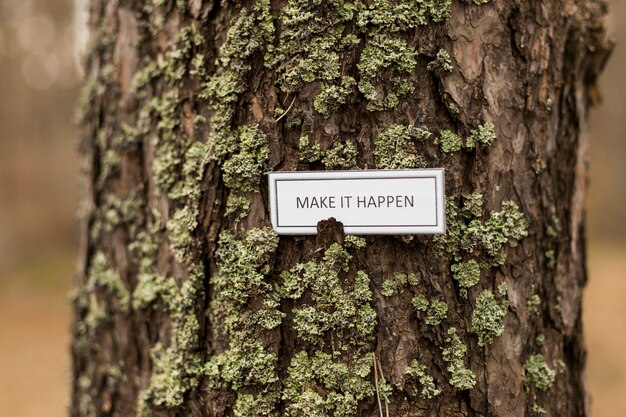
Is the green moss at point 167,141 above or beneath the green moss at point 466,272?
above

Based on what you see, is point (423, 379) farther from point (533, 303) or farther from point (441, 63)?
point (441, 63)

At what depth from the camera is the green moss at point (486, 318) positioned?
1.07 m

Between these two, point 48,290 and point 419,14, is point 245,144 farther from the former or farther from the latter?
point 48,290

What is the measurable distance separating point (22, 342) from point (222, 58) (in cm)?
661

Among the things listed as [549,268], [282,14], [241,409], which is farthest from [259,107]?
[549,268]

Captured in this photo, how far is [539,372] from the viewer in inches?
45.2

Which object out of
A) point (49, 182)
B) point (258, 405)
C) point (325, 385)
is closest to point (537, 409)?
point (325, 385)

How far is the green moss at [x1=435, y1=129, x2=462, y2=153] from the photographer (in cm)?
104

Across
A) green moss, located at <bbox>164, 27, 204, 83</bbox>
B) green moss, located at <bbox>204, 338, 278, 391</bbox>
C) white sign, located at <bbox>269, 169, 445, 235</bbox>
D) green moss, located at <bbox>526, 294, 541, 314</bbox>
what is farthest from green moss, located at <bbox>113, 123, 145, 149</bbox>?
green moss, located at <bbox>526, 294, 541, 314</bbox>

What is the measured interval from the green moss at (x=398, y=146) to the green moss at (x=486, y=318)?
0.96 ft

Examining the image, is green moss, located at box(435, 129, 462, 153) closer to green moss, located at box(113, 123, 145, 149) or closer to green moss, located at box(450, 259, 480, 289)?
green moss, located at box(450, 259, 480, 289)

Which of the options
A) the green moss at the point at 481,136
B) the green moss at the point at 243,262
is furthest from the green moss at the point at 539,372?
the green moss at the point at 243,262

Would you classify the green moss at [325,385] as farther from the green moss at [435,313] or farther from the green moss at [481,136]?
the green moss at [481,136]

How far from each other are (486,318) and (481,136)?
0.35 meters
